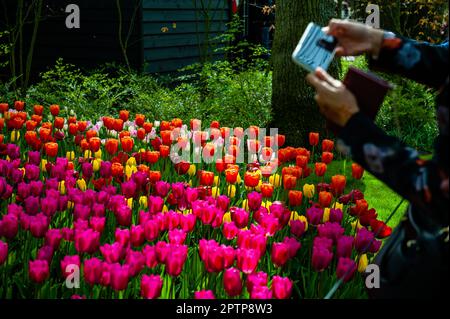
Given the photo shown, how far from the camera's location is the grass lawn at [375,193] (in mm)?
4598

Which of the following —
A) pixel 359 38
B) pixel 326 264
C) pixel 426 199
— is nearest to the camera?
pixel 426 199

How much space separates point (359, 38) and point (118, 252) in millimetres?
1154

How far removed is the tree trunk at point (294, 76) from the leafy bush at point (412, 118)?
1.27m

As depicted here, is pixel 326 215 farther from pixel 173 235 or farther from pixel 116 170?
pixel 116 170

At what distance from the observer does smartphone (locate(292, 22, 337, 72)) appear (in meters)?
1.93

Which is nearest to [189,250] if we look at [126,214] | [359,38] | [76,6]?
[126,214]

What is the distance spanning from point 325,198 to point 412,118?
451 centimetres

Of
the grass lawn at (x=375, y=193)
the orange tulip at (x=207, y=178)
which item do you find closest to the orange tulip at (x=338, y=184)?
the orange tulip at (x=207, y=178)

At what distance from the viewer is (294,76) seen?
616 centimetres

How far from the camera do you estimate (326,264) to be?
2.54 metres

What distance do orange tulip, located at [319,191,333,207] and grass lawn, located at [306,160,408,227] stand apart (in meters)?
1.10

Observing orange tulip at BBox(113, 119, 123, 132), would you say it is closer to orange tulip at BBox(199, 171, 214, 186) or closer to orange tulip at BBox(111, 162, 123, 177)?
orange tulip at BBox(111, 162, 123, 177)

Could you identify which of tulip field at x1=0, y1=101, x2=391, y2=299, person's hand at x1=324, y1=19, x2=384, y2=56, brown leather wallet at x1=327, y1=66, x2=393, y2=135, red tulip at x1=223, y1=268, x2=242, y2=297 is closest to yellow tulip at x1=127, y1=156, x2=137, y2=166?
tulip field at x1=0, y1=101, x2=391, y2=299
